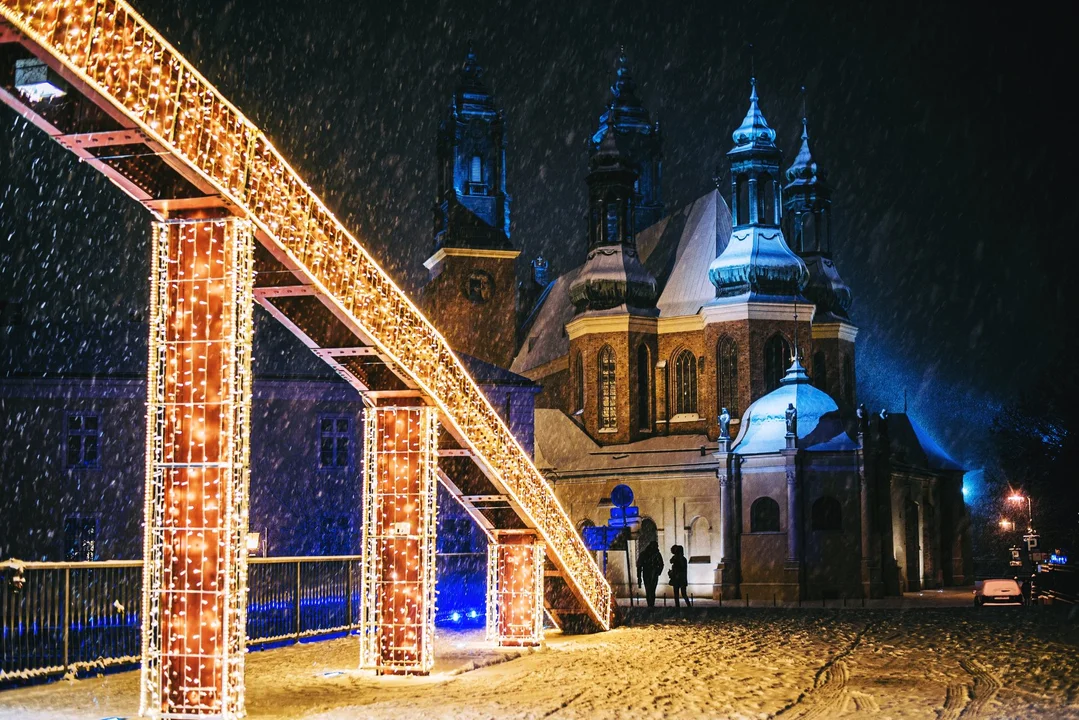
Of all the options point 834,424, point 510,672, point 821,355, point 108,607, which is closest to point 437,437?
point 510,672

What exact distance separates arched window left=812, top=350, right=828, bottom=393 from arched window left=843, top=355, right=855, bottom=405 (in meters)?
0.96

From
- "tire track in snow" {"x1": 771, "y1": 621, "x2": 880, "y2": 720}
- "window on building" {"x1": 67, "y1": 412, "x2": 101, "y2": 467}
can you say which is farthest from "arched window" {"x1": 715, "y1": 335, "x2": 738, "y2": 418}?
"tire track in snow" {"x1": 771, "y1": 621, "x2": 880, "y2": 720}

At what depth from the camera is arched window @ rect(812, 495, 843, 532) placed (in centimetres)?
4403

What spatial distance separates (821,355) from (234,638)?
155ft

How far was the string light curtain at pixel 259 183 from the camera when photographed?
8.90 meters

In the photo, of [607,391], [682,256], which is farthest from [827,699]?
[682,256]

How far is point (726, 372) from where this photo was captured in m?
51.7

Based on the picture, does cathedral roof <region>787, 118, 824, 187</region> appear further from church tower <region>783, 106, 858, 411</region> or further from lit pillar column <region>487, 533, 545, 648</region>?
lit pillar column <region>487, 533, 545, 648</region>

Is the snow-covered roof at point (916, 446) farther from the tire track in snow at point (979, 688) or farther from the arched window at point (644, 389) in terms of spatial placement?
the tire track in snow at point (979, 688)

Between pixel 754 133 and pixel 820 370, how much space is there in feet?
34.4

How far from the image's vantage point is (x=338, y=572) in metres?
22.1

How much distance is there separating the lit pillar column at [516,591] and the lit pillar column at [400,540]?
3.38m

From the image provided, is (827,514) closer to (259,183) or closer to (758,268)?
(758,268)

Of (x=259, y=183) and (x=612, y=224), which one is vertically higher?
(x=612, y=224)
